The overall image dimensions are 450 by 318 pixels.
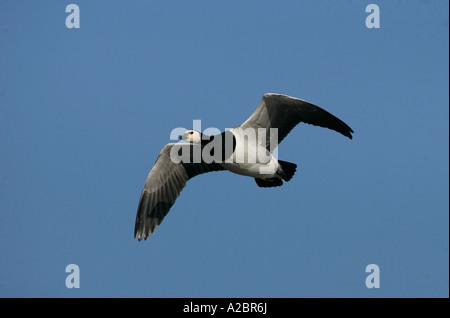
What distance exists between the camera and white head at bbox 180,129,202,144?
8.98 meters

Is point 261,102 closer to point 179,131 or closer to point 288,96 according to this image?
point 288,96

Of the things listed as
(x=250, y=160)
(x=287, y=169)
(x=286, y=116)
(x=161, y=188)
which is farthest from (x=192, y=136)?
(x=287, y=169)

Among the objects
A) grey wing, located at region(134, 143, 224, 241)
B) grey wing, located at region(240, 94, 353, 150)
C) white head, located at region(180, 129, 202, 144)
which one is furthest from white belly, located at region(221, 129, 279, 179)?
grey wing, located at region(134, 143, 224, 241)

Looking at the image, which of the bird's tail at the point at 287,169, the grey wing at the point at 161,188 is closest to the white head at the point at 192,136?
the grey wing at the point at 161,188

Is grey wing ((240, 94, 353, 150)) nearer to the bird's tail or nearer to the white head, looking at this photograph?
the bird's tail

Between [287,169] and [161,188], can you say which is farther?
[161,188]

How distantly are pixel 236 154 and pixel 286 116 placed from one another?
41.7 inches

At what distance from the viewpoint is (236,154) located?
8.74m

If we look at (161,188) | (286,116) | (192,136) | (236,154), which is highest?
(286,116)

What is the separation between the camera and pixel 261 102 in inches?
333

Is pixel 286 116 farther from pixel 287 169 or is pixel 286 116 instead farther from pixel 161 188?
pixel 161 188

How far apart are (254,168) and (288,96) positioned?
1421mm
